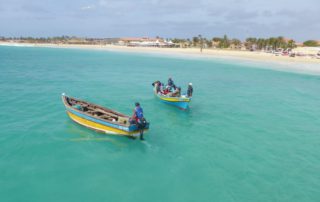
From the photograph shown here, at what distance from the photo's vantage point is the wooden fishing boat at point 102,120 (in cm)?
1434

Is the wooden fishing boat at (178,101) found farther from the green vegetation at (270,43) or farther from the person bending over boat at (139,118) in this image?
the green vegetation at (270,43)

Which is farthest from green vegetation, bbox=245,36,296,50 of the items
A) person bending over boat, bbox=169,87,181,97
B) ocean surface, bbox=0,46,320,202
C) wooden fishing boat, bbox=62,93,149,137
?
wooden fishing boat, bbox=62,93,149,137

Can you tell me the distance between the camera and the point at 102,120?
49.0ft

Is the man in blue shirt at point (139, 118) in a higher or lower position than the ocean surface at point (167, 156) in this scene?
higher

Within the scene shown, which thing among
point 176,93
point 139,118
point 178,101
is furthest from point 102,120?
point 176,93

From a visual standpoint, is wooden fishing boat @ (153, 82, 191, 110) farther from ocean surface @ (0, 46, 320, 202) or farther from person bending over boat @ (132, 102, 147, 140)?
person bending over boat @ (132, 102, 147, 140)

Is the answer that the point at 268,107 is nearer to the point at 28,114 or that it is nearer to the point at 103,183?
the point at 103,183

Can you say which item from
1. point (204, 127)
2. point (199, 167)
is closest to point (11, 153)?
point (199, 167)

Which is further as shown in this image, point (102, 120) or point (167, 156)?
point (102, 120)

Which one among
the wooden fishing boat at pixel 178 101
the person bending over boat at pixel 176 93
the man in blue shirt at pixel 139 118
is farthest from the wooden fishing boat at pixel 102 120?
the person bending over boat at pixel 176 93

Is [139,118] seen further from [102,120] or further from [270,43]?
[270,43]

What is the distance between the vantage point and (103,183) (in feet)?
35.1

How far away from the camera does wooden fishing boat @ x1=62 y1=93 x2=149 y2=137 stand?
1434 cm

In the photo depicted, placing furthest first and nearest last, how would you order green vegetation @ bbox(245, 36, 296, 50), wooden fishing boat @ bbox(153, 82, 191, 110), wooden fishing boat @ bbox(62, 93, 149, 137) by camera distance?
green vegetation @ bbox(245, 36, 296, 50)
wooden fishing boat @ bbox(153, 82, 191, 110)
wooden fishing boat @ bbox(62, 93, 149, 137)
